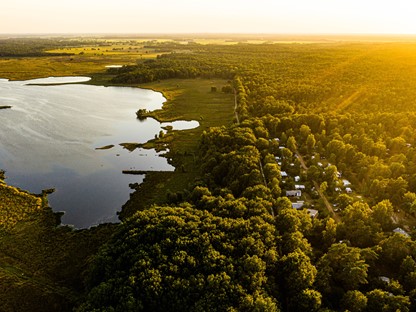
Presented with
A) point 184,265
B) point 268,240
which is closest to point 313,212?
point 268,240

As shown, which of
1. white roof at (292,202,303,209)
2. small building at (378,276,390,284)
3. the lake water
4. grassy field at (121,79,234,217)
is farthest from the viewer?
grassy field at (121,79,234,217)

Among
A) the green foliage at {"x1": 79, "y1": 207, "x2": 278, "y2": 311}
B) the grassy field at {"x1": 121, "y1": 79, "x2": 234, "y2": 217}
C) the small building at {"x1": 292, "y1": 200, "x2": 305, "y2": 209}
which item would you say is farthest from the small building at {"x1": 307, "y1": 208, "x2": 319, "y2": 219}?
the grassy field at {"x1": 121, "y1": 79, "x2": 234, "y2": 217}

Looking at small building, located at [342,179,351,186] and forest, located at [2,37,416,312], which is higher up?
forest, located at [2,37,416,312]

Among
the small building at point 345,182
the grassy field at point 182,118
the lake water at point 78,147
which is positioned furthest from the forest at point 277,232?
the lake water at point 78,147

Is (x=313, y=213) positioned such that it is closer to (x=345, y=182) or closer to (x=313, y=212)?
(x=313, y=212)

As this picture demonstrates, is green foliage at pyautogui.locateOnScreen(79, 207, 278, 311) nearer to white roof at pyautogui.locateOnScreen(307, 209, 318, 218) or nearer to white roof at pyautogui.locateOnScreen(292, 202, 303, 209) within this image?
white roof at pyautogui.locateOnScreen(307, 209, 318, 218)

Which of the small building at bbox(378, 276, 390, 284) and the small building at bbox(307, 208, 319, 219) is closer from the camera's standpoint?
the small building at bbox(378, 276, 390, 284)

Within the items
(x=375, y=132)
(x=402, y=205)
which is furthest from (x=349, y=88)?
(x=402, y=205)
